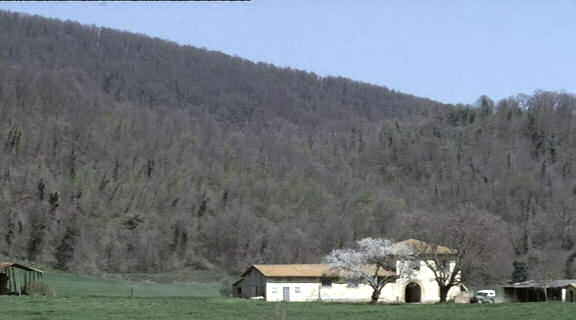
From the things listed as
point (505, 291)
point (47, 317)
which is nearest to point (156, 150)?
point (505, 291)

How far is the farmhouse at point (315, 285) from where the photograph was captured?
240 feet

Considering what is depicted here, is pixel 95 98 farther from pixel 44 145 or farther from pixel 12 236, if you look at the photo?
pixel 12 236

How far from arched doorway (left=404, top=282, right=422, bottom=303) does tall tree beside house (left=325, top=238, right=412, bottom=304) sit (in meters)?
5.25

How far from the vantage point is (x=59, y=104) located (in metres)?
165

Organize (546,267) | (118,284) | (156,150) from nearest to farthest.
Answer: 1. (118,284)
2. (546,267)
3. (156,150)

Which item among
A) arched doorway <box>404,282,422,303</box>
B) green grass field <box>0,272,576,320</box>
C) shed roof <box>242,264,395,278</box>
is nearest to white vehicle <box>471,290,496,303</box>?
arched doorway <box>404,282,422,303</box>

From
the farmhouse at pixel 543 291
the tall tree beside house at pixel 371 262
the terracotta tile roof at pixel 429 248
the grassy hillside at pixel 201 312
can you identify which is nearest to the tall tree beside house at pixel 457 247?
the terracotta tile roof at pixel 429 248

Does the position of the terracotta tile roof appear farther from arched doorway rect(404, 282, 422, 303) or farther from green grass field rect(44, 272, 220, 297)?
green grass field rect(44, 272, 220, 297)

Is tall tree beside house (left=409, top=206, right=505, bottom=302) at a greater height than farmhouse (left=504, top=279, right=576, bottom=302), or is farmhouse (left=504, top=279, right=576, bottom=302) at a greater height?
tall tree beside house (left=409, top=206, right=505, bottom=302)

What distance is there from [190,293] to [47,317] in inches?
1650

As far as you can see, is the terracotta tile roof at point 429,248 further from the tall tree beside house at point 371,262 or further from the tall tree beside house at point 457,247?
the tall tree beside house at point 371,262

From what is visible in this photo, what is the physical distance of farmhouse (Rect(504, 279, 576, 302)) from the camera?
71.5m

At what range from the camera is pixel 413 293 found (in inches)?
Result: 3093

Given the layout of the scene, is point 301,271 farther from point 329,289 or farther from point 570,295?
point 570,295
